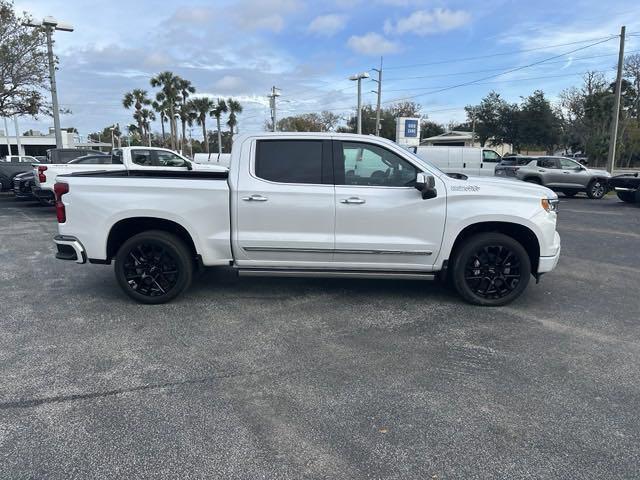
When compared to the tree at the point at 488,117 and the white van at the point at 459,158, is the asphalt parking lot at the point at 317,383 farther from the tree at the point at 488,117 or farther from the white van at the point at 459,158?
the tree at the point at 488,117

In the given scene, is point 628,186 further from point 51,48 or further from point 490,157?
point 51,48

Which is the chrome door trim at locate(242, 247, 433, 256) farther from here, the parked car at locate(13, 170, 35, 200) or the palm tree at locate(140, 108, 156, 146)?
the palm tree at locate(140, 108, 156, 146)

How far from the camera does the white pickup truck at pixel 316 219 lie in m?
5.08

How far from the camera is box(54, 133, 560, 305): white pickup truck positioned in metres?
5.08

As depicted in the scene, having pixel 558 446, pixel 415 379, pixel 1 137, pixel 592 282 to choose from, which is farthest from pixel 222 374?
pixel 1 137

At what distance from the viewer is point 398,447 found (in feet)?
9.29

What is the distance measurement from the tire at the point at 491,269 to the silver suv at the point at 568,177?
597 inches

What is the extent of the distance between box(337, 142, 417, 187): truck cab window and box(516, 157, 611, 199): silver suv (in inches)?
617

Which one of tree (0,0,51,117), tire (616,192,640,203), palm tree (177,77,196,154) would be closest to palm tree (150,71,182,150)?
palm tree (177,77,196,154)

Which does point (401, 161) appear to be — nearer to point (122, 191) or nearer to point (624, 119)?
point (122, 191)

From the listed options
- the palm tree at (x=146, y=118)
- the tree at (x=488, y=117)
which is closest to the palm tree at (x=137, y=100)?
the palm tree at (x=146, y=118)

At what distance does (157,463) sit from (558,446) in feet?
7.70

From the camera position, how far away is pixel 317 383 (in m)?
3.60

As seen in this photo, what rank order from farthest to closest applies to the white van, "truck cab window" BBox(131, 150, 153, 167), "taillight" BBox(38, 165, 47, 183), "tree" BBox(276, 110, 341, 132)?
"tree" BBox(276, 110, 341, 132) < the white van < "truck cab window" BBox(131, 150, 153, 167) < "taillight" BBox(38, 165, 47, 183)
